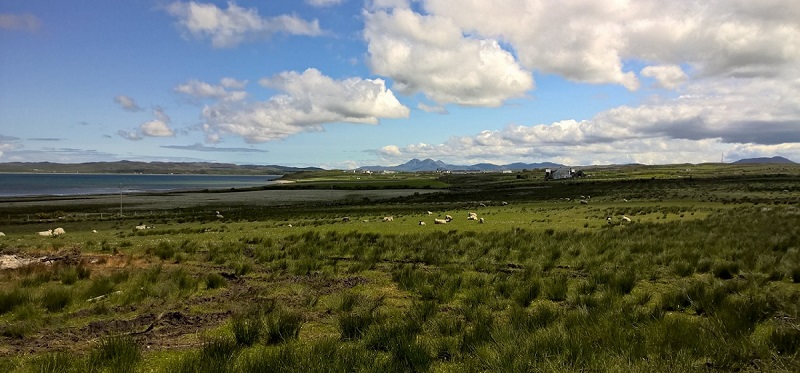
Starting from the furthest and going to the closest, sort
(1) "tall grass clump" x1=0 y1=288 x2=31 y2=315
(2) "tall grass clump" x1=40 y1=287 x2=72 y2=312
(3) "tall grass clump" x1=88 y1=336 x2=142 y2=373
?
(2) "tall grass clump" x1=40 y1=287 x2=72 y2=312, (1) "tall grass clump" x1=0 y1=288 x2=31 y2=315, (3) "tall grass clump" x1=88 y1=336 x2=142 y2=373

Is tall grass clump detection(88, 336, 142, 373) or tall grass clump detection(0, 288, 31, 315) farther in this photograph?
tall grass clump detection(0, 288, 31, 315)

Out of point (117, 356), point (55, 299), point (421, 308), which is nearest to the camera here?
point (117, 356)

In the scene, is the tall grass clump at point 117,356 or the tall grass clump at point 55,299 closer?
the tall grass clump at point 117,356

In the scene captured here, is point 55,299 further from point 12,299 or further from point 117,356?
point 117,356

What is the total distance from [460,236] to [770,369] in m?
17.5

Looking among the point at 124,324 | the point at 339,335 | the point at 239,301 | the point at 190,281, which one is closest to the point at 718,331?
the point at 339,335

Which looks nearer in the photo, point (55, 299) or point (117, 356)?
point (117, 356)

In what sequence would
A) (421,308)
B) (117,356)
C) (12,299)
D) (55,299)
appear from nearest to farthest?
1. (117,356)
2. (421,308)
3. (12,299)
4. (55,299)

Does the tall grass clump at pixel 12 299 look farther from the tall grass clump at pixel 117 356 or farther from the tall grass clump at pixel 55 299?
the tall grass clump at pixel 117 356

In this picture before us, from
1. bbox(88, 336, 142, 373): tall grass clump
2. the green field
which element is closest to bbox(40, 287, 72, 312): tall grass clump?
the green field

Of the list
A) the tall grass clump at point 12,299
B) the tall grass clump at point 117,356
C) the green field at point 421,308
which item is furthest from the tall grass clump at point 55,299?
the tall grass clump at point 117,356

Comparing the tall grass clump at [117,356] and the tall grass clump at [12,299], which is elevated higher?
the tall grass clump at [117,356]

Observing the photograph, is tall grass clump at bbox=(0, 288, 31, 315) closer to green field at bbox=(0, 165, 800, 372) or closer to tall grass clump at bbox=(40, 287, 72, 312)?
green field at bbox=(0, 165, 800, 372)

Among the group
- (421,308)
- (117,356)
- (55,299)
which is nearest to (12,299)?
(55,299)
